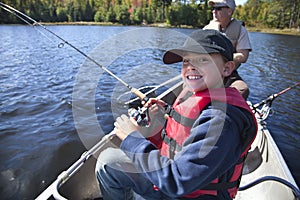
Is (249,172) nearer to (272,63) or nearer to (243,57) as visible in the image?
(243,57)

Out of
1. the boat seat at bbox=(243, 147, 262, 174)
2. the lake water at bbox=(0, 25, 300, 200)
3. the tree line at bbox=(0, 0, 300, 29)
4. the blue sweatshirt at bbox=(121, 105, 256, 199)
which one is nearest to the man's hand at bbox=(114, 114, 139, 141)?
the blue sweatshirt at bbox=(121, 105, 256, 199)

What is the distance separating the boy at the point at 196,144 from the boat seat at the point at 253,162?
2532 mm

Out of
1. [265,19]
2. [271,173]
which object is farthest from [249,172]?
[265,19]

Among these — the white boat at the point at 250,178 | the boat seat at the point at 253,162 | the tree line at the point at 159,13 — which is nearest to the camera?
the white boat at the point at 250,178

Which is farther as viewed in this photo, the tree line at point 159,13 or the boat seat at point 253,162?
the tree line at point 159,13

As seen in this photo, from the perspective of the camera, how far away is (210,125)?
4.73 feet

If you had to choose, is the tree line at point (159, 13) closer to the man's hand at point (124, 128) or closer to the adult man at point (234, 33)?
the adult man at point (234, 33)

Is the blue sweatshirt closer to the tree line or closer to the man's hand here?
the man's hand

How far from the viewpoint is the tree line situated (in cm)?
6488

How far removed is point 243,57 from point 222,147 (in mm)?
3117

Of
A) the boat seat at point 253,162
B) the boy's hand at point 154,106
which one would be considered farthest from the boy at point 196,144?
the boat seat at point 253,162

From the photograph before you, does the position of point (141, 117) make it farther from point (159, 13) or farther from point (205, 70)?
point (159, 13)

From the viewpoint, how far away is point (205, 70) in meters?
1.71

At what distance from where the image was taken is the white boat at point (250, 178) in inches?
108
